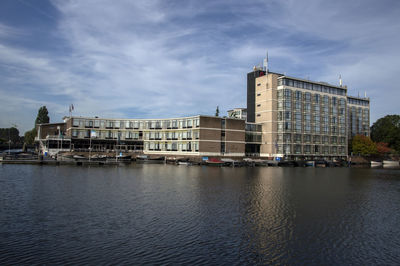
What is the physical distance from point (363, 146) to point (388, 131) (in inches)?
885

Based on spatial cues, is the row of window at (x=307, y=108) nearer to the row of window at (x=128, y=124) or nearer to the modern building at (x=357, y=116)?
the modern building at (x=357, y=116)

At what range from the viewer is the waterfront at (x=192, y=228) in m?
16.4

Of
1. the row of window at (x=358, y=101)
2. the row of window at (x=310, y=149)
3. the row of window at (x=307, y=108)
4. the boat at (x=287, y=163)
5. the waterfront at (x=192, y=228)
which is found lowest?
the waterfront at (x=192, y=228)

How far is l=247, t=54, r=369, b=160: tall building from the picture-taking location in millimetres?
112438

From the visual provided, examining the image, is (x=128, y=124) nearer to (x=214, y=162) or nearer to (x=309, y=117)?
(x=214, y=162)

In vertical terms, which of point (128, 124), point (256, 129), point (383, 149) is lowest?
point (383, 149)

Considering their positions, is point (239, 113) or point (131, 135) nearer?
point (131, 135)

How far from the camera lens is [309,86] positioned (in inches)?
4675

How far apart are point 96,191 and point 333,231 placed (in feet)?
85.1

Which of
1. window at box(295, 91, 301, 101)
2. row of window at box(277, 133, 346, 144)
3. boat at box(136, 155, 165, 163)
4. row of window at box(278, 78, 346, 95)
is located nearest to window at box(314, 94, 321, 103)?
row of window at box(278, 78, 346, 95)

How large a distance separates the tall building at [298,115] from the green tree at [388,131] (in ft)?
72.7

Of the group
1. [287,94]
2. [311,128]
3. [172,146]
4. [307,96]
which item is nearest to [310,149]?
[311,128]

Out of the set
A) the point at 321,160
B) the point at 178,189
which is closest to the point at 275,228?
the point at 178,189

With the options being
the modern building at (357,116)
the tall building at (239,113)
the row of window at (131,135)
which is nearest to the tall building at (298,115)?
the modern building at (357,116)
